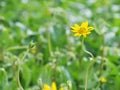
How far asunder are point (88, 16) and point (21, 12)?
537 millimetres

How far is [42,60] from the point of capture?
8.93 ft

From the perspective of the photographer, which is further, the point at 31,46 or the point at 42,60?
the point at 42,60

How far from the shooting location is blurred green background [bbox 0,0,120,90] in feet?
7.97

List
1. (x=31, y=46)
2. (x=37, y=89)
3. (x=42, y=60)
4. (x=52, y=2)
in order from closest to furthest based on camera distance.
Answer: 1. (x=31, y=46)
2. (x=37, y=89)
3. (x=42, y=60)
4. (x=52, y=2)

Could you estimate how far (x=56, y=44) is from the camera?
3.03 metres

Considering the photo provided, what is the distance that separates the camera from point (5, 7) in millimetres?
3754

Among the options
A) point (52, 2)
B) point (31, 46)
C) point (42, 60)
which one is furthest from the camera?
point (52, 2)

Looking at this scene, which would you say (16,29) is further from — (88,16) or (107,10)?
(107,10)

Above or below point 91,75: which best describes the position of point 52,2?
above

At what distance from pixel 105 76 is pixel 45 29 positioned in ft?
2.57

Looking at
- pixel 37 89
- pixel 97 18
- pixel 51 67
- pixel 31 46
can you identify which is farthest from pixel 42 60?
pixel 97 18

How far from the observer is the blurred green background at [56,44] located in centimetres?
243

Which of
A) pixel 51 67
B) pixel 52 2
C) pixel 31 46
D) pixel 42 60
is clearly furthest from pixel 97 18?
pixel 31 46

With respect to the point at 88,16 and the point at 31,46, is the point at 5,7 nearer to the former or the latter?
the point at 88,16
